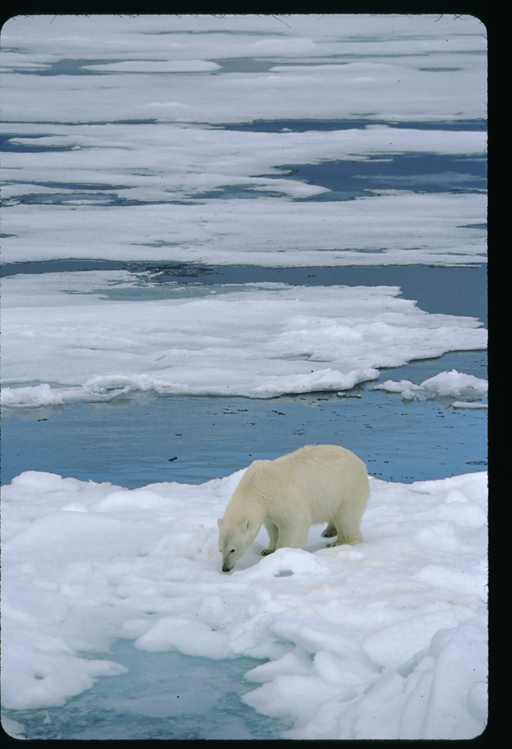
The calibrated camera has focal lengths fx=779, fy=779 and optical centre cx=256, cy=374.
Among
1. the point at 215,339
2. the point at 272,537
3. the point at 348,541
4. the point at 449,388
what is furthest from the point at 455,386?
the point at 272,537

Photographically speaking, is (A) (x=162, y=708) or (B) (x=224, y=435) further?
(B) (x=224, y=435)

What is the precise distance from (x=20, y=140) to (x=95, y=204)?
2793 millimetres

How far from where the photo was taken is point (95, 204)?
10781 millimetres

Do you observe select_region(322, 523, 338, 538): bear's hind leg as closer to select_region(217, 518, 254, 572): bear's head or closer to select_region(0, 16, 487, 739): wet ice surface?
select_region(0, 16, 487, 739): wet ice surface

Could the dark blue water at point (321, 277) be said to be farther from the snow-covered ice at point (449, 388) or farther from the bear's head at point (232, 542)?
the bear's head at point (232, 542)

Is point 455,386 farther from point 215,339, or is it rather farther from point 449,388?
point 215,339

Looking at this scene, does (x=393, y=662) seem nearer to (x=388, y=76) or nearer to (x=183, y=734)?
(x=183, y=734)

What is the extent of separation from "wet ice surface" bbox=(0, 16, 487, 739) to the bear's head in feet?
0.22

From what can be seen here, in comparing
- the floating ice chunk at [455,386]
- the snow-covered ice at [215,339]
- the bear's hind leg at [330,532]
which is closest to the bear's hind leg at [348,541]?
the bear's hind leg at [330,532]

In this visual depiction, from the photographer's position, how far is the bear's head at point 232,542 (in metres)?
2.93

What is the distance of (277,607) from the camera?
249 centimetres

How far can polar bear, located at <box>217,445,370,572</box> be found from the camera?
3037 mm

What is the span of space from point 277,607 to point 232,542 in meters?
0.48
